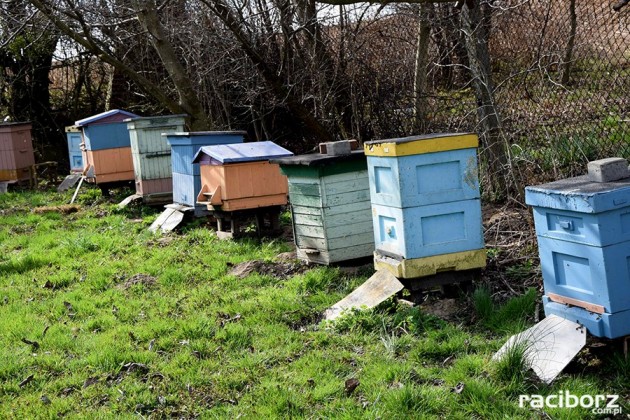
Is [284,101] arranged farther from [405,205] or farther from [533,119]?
[405,205]

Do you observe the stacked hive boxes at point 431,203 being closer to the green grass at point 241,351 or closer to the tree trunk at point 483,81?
the green grass at point 241,351

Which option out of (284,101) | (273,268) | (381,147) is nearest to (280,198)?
(273,268)

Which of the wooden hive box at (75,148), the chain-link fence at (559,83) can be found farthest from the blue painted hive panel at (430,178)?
the wooden hive box at (75,148)

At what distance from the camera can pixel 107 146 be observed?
491 inches

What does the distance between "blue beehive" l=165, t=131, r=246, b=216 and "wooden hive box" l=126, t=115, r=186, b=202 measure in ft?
3.24

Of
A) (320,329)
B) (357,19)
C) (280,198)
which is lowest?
(320,329)

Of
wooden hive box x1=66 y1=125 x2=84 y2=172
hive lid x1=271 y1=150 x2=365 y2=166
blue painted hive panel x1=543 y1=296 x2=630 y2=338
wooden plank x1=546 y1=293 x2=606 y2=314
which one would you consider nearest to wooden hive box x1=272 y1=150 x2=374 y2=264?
hive lid x1=271 y1=150 x2=365 y2=166

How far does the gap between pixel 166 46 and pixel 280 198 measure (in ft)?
11.9

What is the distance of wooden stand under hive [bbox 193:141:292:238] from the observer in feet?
28.6

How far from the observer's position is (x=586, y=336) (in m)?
4.64

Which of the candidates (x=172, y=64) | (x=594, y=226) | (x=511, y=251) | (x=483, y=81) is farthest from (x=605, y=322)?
(x=172, y=64)

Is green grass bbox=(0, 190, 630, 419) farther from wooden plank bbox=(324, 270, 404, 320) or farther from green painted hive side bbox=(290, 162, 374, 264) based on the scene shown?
green painted hive side bbox=(290, 162, 374, 264)

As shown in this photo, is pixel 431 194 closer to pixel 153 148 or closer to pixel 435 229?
pixel 435 229

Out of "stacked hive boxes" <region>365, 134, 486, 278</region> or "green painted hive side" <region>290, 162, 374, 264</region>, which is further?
"green painted hive side" <region>290, 162, 374, 264</region>
